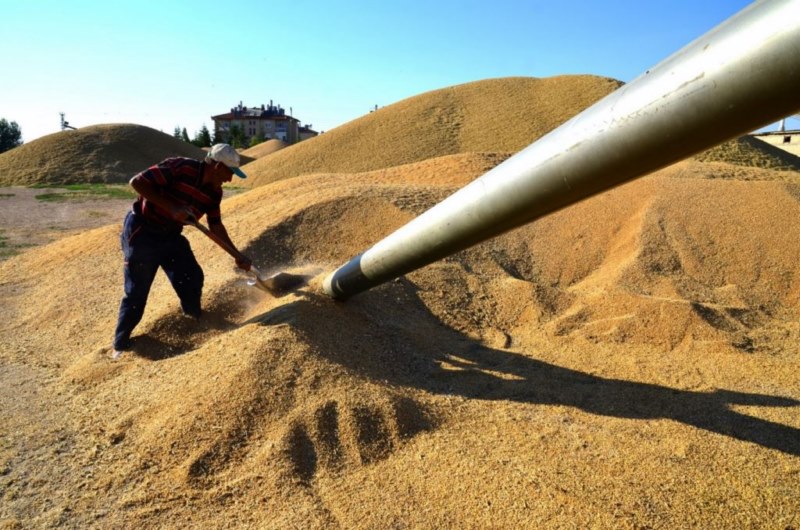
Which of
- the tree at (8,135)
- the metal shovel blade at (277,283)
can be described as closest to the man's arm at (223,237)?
the metal shovel blade at (277,283)

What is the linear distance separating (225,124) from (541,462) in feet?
255

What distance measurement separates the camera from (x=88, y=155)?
90.1ft

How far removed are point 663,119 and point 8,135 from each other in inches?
2106

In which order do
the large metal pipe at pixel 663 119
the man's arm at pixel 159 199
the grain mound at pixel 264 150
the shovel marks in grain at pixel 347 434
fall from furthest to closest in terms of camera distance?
the grain mound at pixel 264 150, the man's arm at pixel 159 199, the shovel marks in grain at pixel 347 434, the large metal pipe at pixel 663 119

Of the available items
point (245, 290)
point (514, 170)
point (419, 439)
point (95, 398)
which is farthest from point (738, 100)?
point (245, 290)

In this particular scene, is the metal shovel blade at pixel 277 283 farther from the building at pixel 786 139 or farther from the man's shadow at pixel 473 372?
the building at pixel 786 139

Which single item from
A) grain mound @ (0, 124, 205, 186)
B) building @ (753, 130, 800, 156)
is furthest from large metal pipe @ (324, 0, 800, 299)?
building @ (753, 130, 800, 156)

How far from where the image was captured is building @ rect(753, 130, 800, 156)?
26281mm

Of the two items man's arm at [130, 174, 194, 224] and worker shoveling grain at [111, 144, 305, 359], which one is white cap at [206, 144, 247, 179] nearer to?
worker shoveling grain at [111, 144, 305, 359]

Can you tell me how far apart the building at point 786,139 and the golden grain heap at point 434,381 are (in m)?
22.2

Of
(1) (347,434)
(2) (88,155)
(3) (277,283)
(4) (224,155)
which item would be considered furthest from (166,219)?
(2) (88,155)

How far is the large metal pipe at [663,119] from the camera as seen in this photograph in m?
1.55

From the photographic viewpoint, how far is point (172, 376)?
4.11 m

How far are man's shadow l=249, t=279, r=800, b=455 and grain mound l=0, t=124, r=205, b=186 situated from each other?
23.6m
